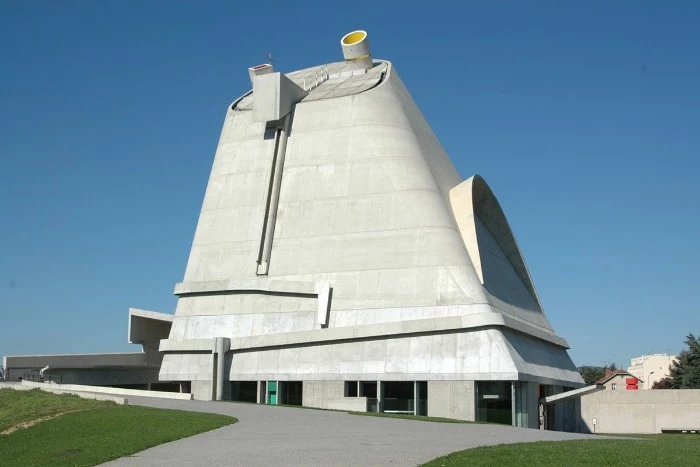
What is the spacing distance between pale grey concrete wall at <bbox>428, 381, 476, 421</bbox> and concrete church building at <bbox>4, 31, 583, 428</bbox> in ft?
0.19

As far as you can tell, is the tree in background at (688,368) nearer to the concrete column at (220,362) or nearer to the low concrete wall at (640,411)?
the low concrete wall at (640,411)

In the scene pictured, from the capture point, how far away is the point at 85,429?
76.9ft

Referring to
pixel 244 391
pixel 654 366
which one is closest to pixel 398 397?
pixel 244 391

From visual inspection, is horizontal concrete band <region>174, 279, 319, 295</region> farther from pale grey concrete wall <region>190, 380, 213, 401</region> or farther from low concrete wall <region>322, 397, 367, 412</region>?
low concrete wall <region>322, 397, 367, 412</region>

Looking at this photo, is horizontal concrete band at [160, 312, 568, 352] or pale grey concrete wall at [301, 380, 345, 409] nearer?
horizontal concrete band at [160, 312, 568, 352]

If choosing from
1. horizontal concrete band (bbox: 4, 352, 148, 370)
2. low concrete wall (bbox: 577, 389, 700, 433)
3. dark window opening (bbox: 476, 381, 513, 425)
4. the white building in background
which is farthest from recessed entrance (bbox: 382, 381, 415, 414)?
the white building in background

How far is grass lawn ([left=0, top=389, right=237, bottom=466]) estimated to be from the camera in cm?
1962

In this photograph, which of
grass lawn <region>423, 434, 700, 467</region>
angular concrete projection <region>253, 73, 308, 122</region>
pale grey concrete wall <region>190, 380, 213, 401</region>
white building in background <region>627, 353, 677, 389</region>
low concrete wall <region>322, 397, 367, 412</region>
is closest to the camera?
grass lawn <region>423, 434, 700, 467</region>

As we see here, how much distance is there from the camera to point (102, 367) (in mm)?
48844

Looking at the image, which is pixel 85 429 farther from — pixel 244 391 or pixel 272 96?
pixel 272 96

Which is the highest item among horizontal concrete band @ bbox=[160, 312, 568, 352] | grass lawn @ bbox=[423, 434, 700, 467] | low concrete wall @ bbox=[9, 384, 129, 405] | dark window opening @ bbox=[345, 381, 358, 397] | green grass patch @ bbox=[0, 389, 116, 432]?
horizontal concrete band @ bbox=[160, 312, 568, 352]

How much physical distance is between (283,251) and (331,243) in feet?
8.60

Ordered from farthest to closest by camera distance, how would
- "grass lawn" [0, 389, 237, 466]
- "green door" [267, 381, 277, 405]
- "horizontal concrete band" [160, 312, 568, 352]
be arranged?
"green door" [267, 381, 277, 405] < "horizontal concrete band" [160, 312, 568, 352] < "grass lawn" [0, 389, 237, 466]

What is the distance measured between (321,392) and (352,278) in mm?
5281
